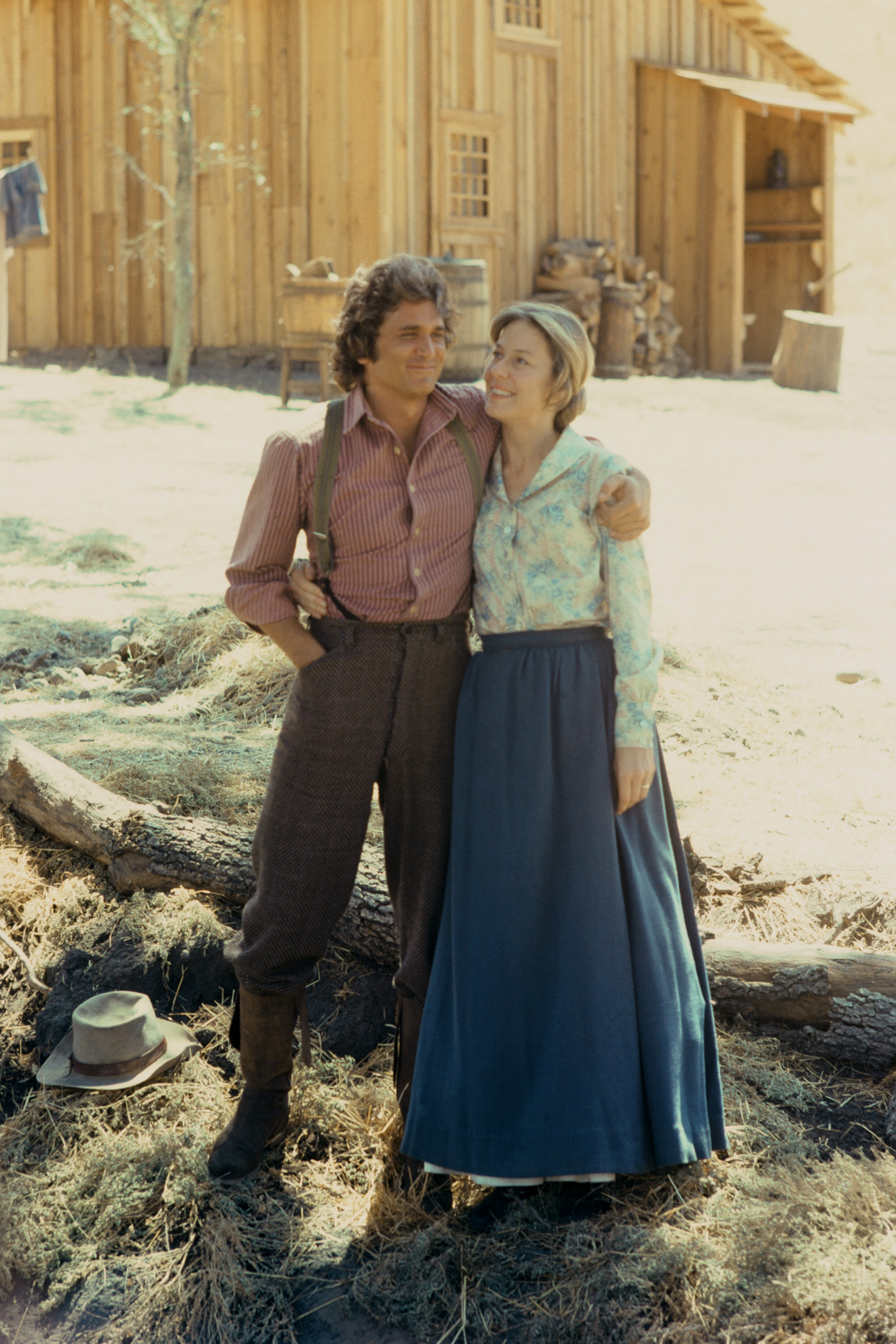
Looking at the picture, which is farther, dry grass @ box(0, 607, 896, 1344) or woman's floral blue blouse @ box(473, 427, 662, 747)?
woman's floral blue blouse @ box(473, 427, 662, 747)

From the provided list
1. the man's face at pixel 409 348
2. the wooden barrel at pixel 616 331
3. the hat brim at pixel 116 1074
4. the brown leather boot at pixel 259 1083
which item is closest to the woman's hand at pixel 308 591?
the man's face at pixel 409 348

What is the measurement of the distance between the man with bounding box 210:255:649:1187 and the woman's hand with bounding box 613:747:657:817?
1.19 feet

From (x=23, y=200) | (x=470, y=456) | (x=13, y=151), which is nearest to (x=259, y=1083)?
(x=470, y=456)

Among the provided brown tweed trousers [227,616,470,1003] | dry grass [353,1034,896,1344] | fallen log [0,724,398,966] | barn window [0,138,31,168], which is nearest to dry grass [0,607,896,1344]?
dry grass [353,1034,896,1344]

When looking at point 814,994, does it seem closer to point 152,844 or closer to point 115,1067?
point 115,1067

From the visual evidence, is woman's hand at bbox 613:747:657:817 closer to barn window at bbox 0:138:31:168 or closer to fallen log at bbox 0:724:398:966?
fallen log at bbox 0:724:398:966

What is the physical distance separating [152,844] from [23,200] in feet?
31.9

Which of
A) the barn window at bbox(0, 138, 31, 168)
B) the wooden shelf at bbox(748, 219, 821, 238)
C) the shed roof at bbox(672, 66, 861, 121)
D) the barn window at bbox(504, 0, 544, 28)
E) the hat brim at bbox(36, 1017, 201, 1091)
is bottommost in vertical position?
the hat brim at bbox(36, 1017, 201, 1091)

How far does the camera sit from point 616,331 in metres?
15.4

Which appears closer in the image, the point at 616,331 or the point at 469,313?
the point at 469,313

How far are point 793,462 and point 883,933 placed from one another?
817 cm

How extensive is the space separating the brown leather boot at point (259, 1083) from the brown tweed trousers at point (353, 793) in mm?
61

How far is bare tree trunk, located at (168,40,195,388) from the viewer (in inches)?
498

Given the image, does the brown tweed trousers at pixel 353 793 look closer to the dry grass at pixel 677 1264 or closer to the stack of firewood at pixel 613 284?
the dry grass at pixel 677 1264
